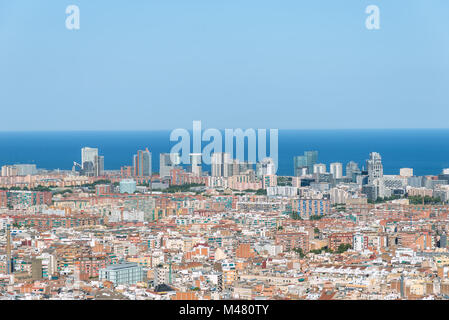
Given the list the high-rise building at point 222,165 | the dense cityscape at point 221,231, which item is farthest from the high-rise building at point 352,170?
the high-rise building at point 222,165

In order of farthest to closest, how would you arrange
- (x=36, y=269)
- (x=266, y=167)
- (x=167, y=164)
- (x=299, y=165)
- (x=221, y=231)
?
(x=299, y=165) < (x=167, y=164) < (x=266, y=167) < (x=221, y=231) < (x=36, y=269)

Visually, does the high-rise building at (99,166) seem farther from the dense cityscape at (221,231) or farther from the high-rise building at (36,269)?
the high-rise building at (36,269)

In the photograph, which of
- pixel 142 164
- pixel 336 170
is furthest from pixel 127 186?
pixel 336 170

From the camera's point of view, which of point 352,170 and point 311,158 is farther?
point 311,158

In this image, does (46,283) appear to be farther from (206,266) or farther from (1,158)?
(1,158)

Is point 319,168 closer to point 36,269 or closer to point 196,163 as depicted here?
point 196,163

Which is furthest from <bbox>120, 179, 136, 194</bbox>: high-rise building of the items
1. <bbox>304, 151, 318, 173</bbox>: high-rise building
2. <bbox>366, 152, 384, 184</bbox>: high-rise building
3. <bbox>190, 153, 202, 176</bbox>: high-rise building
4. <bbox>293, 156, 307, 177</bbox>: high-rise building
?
<bbox>366, 152, 384, 184</bbox>: high-rise building
